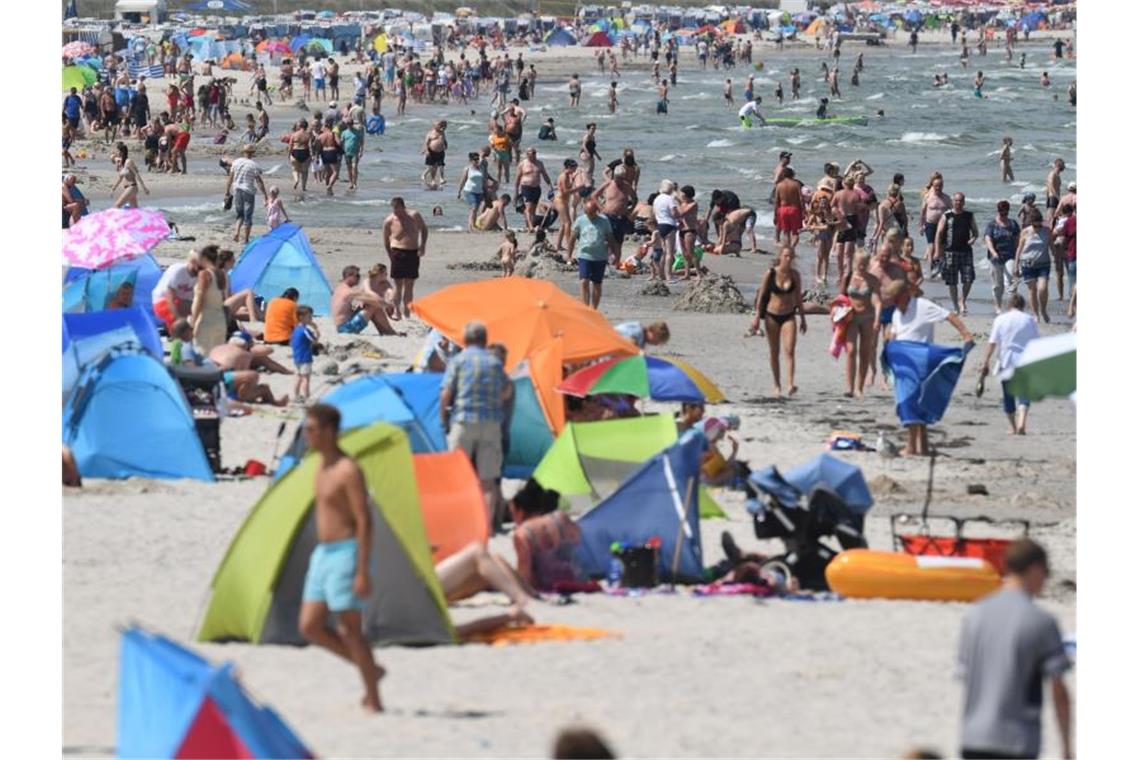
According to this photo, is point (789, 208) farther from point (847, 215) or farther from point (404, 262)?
point (404, 262)

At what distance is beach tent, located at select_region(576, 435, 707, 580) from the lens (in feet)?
35.0

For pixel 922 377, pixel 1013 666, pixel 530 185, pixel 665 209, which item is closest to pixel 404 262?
pixel 665 209

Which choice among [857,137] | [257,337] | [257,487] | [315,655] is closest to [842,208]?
[257,337]

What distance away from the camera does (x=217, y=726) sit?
654cm

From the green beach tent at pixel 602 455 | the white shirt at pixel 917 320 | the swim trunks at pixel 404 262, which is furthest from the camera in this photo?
the swim trunks at pixel 404 262

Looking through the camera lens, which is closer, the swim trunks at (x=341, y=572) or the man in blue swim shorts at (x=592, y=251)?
the swim trunks at (x=341, y=572)

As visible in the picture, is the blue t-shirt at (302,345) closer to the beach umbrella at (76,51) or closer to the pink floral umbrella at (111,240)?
the pink floral umbrella at (111,240)

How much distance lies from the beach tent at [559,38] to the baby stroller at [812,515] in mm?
84831

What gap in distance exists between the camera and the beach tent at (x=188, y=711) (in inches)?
257

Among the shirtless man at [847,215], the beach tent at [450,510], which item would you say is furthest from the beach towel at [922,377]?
the shirtless man at [847,215]

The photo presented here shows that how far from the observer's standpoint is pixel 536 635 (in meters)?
9.44

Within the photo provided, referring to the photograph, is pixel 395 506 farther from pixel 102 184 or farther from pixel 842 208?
pixel 102 184

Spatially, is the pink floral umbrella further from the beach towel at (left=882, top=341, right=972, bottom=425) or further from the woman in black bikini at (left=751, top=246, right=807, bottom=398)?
the beach towel at (left=882, top=341, right=972, bottom=425)

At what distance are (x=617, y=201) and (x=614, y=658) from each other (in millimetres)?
14139
